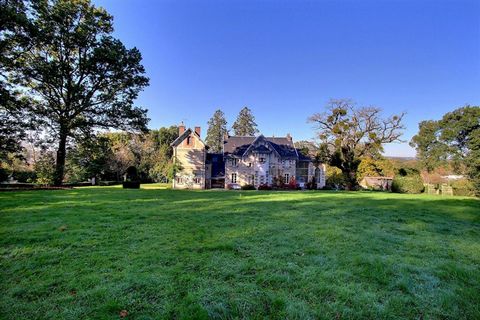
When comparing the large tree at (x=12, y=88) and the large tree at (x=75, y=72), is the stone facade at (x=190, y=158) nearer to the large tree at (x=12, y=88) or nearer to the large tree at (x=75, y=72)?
the large tree at (x=75, y=72)

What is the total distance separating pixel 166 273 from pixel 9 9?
21.1 metres

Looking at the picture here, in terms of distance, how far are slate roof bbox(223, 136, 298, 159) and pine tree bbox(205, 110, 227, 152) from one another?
2744cm

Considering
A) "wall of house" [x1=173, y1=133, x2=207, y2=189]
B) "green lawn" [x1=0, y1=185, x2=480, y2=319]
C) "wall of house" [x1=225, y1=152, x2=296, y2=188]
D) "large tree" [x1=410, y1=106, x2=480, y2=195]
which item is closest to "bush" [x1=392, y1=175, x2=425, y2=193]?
"wall of house" [x1=225, y1=152, x2=296, y2=188]

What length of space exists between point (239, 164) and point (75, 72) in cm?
2064

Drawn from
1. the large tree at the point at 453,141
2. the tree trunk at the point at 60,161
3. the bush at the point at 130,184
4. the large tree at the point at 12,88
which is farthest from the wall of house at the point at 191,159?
the large tree at the point at 453,141

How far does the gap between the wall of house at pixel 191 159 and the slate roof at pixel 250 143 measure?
156 inches

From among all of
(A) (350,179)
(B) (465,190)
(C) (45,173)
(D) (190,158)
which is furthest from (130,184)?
(B) (465,190)

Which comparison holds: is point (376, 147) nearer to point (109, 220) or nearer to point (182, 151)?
point (182, 151)

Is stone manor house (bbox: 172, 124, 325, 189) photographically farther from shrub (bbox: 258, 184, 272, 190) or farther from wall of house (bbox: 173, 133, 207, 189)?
shrub (bbox: 258, 184, 272, 190)

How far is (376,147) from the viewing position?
2925 centimetres

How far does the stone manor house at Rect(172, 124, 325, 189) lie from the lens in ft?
104

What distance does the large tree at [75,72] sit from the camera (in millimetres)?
18922

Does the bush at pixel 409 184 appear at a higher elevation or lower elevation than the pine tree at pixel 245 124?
lower

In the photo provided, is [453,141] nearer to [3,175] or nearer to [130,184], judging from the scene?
[130,184]
